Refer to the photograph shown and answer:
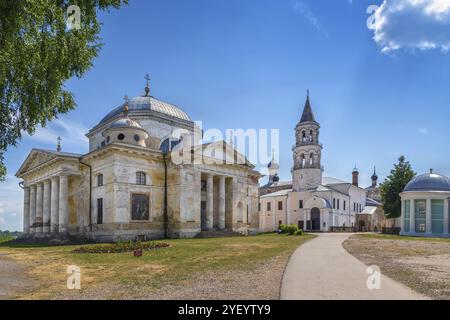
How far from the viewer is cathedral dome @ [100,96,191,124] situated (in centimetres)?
4119

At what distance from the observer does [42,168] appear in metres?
37.7

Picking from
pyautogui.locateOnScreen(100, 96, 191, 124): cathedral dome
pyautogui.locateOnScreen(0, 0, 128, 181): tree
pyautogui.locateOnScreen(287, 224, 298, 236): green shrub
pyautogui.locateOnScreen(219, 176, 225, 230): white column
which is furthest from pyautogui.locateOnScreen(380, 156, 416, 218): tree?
pyautogui.locateOnScreen(0, 0, 128, 181): tree

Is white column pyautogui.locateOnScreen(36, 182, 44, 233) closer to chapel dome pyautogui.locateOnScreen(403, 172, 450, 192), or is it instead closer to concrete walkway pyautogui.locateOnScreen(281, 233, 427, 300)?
concrete walkway pyautogui.locateOnScreen(281, 233, 427, 300)

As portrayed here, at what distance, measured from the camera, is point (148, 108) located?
1622 inches

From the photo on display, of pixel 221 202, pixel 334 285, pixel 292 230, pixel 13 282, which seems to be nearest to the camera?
pixel 334 285

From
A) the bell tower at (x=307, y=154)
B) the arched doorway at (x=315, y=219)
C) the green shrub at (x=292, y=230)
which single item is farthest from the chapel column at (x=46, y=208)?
the bell tower at (x=307, y=154)

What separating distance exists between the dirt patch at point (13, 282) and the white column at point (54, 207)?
22041 millimetres

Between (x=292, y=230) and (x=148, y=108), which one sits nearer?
(x=292, y=230)

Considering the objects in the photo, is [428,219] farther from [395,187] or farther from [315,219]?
[315,219]

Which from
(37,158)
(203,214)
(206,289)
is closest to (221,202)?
(203,214)

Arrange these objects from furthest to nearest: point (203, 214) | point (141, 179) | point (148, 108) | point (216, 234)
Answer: point (148, 108)
point (203, 214)
point (216, 234)
point (141, 179)

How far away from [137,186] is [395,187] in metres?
39.2

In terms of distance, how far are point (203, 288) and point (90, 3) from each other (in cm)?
1111
